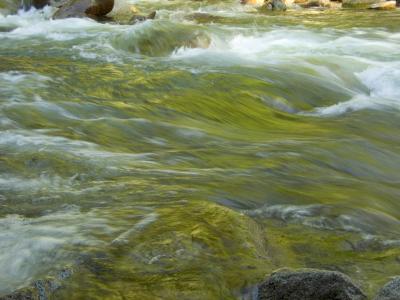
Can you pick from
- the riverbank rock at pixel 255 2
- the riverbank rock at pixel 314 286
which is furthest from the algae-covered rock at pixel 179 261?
the riverbank rock at pixel 255 2

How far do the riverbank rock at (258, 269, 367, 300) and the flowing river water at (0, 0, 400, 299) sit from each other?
354 mm

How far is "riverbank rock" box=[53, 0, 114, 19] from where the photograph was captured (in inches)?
617

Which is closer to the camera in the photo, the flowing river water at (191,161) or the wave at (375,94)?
the flowing river water at (191,161)

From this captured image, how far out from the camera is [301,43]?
39.2 ft

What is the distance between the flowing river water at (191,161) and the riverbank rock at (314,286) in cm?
35

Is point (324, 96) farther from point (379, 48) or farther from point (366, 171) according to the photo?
point (379, 48)

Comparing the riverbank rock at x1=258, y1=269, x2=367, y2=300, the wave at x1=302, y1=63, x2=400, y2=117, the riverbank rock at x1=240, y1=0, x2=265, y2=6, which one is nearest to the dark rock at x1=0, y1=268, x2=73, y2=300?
the riverbank rock at x1=258, y1=269, x2=367, y2=300

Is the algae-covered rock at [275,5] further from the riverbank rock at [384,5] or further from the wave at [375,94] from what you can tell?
the wave at [375,94]

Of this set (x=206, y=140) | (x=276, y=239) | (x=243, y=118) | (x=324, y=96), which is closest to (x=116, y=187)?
(x=276, y=239)

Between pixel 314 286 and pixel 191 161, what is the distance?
2.88m

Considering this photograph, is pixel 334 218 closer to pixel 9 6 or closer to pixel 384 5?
pixel 9 6

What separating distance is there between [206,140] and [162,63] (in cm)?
369

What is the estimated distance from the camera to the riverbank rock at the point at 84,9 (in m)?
15.7

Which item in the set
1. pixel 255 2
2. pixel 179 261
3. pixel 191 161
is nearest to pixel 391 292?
pixel 179 261
